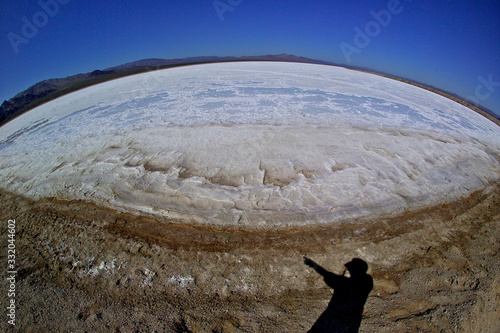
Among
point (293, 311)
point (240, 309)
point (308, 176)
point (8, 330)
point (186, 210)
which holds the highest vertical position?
point (308, 176)

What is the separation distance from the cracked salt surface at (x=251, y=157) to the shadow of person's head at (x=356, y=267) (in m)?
0.59

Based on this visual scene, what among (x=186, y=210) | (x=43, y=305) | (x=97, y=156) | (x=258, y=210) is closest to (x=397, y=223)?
(x=258, y=210)

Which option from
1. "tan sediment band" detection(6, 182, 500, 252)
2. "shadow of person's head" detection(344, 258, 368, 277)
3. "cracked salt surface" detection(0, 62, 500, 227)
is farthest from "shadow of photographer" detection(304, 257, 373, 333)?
"cracked salt surface" detection(0, 62, 500, 227)

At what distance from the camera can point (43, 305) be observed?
1.92 m

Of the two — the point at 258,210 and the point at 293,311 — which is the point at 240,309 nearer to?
the point at 293,311

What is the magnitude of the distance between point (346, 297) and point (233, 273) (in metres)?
1.03

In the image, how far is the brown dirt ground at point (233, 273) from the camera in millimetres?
1789

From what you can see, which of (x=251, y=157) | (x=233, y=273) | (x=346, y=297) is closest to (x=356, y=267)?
(x=346, y=297)

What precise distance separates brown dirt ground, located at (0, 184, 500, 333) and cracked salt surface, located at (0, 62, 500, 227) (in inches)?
11.4

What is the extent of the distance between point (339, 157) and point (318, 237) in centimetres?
197

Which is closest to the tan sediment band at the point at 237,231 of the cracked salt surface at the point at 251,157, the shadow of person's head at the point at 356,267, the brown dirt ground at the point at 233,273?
the brown dirt ground at the point at 233,273

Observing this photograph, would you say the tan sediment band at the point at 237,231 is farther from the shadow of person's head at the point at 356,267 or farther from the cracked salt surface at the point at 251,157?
the shadow of person's head at the point at 356,267

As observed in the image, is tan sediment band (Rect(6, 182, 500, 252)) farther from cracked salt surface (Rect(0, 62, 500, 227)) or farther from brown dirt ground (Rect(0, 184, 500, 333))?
cracked salt surface (Rect(0, 62, 500, 227))

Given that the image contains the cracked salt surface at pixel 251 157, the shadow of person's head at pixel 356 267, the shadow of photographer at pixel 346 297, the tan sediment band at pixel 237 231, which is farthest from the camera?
the cracked salt surface at pixel 251 157
